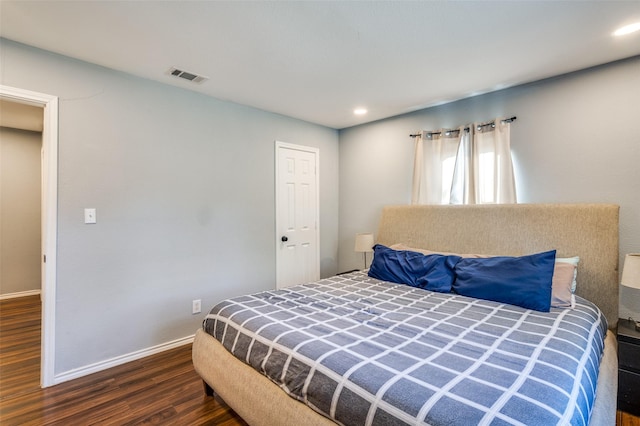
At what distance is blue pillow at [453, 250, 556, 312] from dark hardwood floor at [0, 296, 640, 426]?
84 centimetres

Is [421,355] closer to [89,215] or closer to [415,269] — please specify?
[415,269]

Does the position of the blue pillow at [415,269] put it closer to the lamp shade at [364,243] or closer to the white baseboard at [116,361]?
the lamp shade at [364,243]

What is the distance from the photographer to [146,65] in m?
2.45

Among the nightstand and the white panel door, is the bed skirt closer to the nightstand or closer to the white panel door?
the nightstand

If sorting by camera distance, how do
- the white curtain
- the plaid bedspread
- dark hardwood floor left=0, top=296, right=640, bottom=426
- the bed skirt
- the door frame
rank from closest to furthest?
1. the plaid bedspread
2. the bed skirt
3. dark hardwood floor left=0, top=296, right=640, bottom=426
4. the door frame
5. the white curtain

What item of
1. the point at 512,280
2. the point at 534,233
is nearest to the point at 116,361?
the point at 512,280

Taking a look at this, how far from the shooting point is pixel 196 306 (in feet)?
9.93

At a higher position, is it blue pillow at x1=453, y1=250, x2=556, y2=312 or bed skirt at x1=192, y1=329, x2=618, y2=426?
blue pillow at x1=453, y1=250, x2=556, y2=312

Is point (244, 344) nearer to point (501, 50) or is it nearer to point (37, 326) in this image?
point (501, 50)

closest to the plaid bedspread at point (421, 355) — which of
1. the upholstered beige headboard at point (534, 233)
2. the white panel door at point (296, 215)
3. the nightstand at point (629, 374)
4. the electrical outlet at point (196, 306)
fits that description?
the nightstand at point (629, 374)

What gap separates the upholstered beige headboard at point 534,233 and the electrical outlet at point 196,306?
7.37ft

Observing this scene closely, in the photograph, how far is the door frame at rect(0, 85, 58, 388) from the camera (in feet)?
7.29

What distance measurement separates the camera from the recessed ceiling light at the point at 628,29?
6.39ft

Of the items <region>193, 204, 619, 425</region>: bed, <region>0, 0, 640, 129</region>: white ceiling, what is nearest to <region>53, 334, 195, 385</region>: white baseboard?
<region>193, 204, 619, 425</region>: bed
